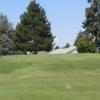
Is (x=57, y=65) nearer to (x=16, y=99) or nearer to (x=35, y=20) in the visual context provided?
(x=16, y=99)

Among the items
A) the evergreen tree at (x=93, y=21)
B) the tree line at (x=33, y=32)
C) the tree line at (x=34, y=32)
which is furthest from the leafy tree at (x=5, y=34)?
the evergreen tree at (x=93, y=21)

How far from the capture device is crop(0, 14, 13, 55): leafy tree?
101 meters

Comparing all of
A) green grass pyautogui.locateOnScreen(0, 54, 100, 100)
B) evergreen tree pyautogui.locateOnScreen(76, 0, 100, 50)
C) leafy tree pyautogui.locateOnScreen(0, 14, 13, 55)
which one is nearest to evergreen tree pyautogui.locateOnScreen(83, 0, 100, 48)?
evergreen tree pyautogui.locateOnScreen(76, 0, 100, 50)

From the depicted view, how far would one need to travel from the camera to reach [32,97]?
1580 cm

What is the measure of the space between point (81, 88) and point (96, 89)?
2.62 feet

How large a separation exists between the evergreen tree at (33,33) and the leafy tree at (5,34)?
746 cm

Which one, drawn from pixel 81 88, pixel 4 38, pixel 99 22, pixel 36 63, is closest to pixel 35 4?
pixel 4 38

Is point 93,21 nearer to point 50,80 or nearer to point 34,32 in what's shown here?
point 34,32

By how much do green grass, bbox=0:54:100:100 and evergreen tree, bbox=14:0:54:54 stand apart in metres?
52.6

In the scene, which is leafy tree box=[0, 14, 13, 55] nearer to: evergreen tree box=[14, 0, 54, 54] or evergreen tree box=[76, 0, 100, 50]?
evergreen tree box=[14, 0, 54, 54]

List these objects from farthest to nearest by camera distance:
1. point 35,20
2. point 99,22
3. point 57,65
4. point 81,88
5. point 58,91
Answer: point 35,20 → point 99,22 → point 57,65 → point 81,88 → point 58,91

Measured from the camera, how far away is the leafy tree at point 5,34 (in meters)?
101

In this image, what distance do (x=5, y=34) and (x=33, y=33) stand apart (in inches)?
542

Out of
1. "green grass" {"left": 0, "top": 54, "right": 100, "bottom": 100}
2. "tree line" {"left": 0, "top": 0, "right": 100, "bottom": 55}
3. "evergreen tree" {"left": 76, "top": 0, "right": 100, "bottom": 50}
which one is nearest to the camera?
"green grass" {"left": 0, "top": 54, "right": 100, "bottom": 100}
